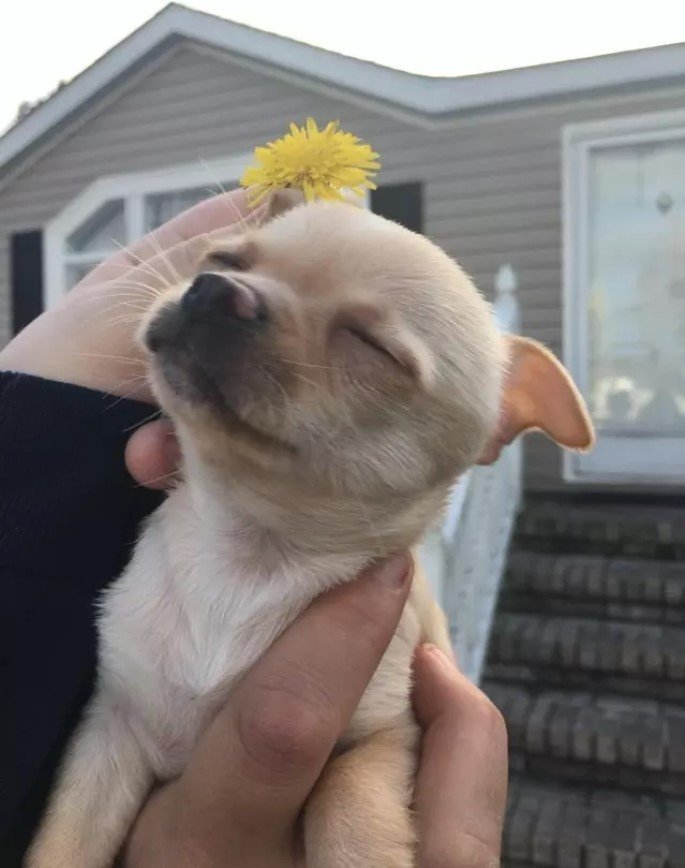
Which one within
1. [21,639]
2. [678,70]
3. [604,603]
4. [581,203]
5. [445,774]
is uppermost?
[678,70]

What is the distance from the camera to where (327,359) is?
149 cm

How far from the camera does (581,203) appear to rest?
23.5 ft

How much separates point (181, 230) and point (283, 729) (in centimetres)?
110

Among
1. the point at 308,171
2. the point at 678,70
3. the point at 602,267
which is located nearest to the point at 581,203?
the point at 602,267

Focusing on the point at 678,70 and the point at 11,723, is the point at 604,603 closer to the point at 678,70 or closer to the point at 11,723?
the point at 678,70

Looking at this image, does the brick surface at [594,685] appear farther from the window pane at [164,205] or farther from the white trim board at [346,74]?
the window pane at [164,205]

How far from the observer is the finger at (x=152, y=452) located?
1698mm

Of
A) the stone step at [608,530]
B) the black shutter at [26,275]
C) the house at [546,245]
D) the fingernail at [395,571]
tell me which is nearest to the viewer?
the fingernail at [395,571]

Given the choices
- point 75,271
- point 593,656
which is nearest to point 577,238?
point 593,656

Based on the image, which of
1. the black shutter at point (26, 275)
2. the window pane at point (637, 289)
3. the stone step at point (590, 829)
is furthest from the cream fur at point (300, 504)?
the black shutter at point (26, 275)

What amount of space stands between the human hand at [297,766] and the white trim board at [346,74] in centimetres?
616

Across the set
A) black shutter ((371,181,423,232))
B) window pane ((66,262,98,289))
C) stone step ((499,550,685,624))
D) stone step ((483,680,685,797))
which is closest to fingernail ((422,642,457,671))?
stone step ((483,680,685,797))

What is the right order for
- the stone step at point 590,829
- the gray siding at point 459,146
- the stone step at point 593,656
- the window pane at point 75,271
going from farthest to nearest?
the window pane at point 75,271 < the gray siding at point 459,146 < the stone step at point 593,656 < the stone step at point 590,829

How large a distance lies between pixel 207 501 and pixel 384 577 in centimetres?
37
